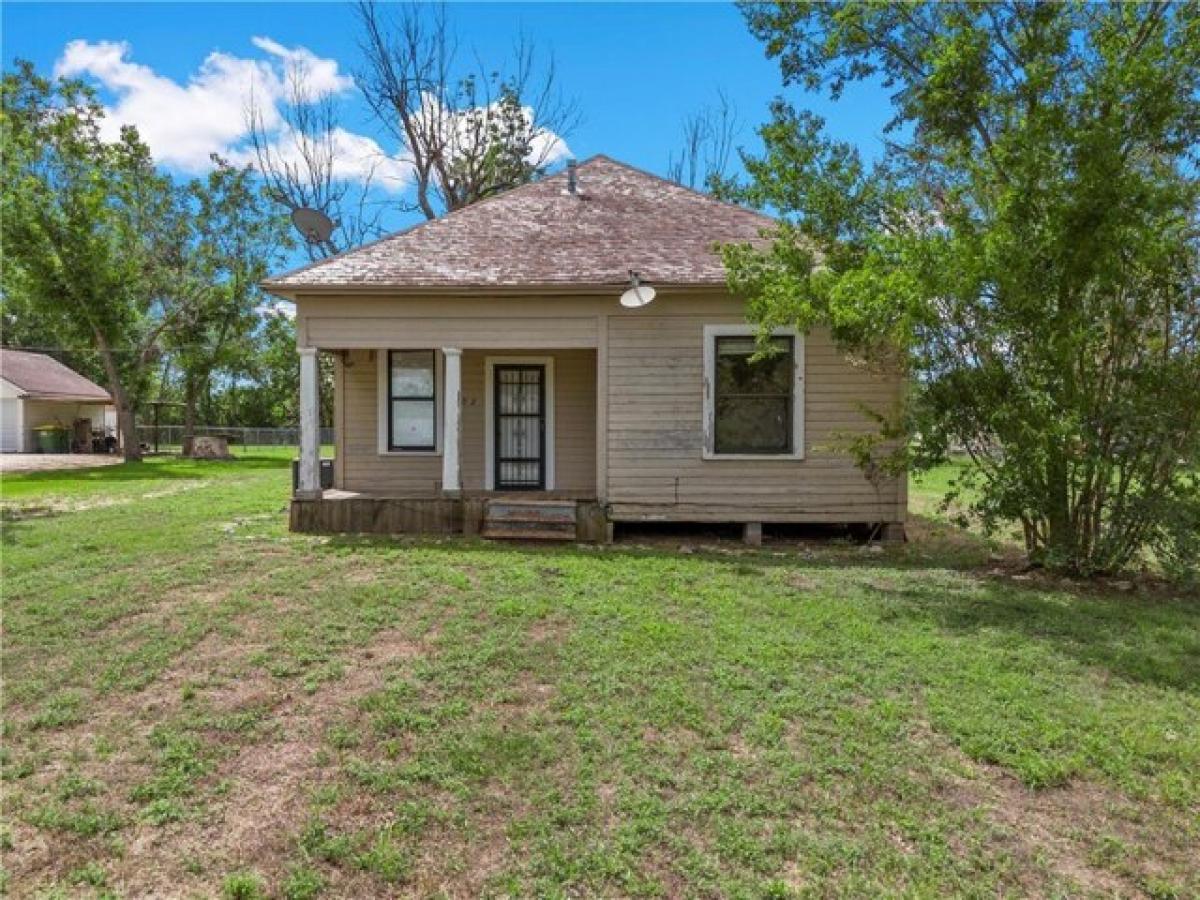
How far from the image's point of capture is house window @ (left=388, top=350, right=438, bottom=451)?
10273 mm

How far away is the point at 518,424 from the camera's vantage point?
1027cm

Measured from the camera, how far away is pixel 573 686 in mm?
3766

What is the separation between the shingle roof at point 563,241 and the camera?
8453mm

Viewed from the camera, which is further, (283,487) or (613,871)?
(283,487)

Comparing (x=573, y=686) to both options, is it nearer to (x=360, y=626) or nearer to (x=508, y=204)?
(x=360, y=626)

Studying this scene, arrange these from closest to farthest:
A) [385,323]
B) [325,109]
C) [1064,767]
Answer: [1064,767]
[385,323]
[325,109]

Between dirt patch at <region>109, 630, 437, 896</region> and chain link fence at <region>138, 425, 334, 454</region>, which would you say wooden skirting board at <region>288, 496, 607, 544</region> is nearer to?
dirt patch at <region>109, 630, 437, 896</region>

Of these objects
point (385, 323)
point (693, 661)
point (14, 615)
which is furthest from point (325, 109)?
point (693, 661)

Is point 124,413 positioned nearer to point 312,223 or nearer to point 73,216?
point 73,216

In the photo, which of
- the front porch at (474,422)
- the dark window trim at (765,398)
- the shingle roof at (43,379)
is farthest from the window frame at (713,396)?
the shingle roof at (43,379)

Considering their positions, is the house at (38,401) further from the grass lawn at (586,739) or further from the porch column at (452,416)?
the grass lawn at (586,739)

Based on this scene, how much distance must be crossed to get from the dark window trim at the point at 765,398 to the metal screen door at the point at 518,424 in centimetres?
274

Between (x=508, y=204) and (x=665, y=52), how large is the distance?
19.3ft

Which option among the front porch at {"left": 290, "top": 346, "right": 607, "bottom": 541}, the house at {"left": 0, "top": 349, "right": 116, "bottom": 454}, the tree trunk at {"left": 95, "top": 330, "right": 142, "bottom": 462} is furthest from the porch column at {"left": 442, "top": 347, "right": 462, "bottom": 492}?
the house at {"left": 0, "top": 349, "right": 116, "bottom": 454}
